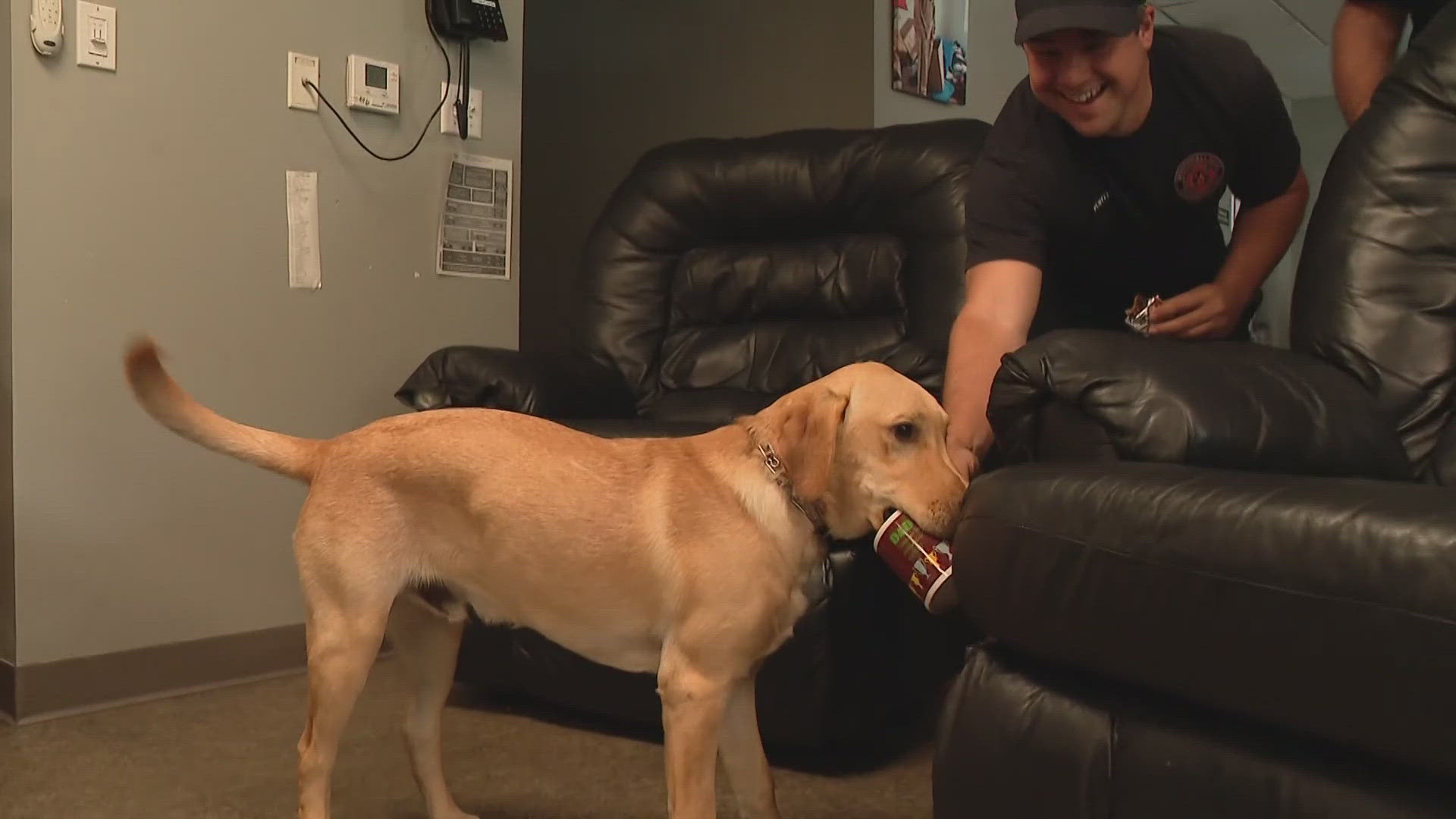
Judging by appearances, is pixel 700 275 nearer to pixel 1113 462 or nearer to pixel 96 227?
pixel 96 227

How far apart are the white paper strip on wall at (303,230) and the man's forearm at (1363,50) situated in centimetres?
222

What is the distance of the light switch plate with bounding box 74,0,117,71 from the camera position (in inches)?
90.3

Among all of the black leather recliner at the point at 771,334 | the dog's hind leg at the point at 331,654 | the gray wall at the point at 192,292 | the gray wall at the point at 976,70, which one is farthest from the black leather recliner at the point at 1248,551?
the gray wall at the point at 976,70

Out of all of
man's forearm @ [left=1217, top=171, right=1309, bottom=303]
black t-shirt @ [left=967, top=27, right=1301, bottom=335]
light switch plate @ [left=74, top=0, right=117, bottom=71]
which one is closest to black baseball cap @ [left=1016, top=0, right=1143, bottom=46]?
black t-shirt @ [left=967, top=27, right=1301, bottom=335]

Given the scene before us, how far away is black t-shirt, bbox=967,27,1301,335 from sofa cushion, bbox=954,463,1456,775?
772 mm

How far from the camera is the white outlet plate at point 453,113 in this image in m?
2.97

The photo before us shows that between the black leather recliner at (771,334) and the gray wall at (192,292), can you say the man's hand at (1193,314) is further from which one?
the gray wall at (192,292)

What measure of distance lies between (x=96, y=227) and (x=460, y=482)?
127 centimetres

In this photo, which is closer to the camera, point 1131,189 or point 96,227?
point 1131,189

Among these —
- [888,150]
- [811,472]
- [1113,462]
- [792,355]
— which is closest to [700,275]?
[792,355]

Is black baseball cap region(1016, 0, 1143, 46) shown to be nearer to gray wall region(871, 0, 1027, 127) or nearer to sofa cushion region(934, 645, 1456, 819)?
sofa cushion region(934, 645, 1456, 819)

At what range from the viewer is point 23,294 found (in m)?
2.25

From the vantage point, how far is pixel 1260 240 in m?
1.99

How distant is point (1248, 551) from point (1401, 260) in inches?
35.6
